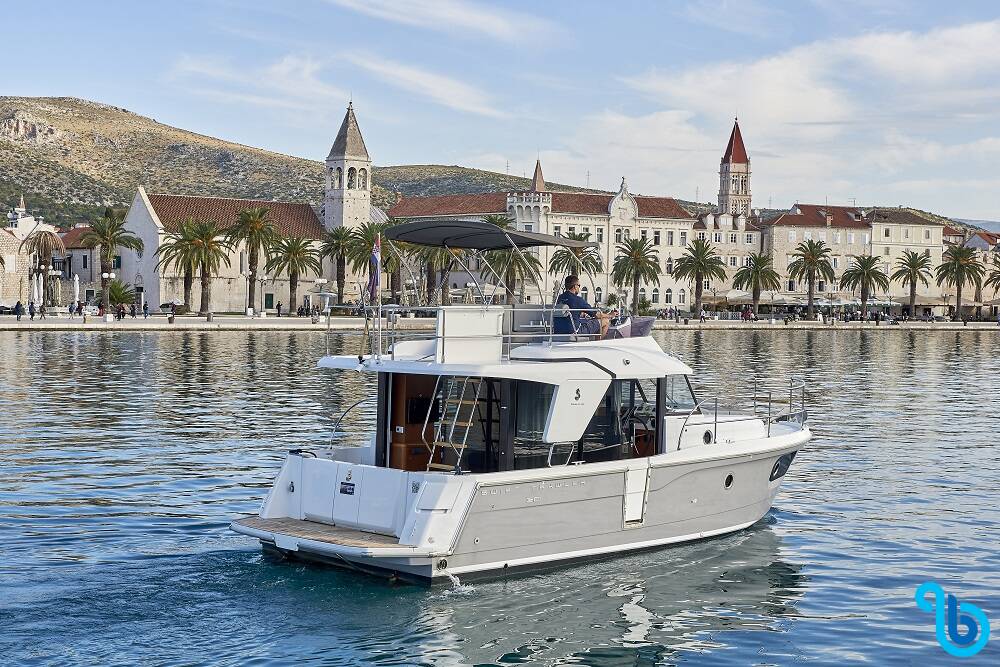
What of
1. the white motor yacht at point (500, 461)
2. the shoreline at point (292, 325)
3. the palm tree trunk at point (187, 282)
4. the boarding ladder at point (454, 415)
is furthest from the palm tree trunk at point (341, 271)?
the boarding ladder at point (454, 415)

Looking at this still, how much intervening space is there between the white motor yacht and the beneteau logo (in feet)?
10.5

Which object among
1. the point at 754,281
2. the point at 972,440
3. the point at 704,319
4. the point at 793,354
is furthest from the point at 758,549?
the point at 754,281

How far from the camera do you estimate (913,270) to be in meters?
129

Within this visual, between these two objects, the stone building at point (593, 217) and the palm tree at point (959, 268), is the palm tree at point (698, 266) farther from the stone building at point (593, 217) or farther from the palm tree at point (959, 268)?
the palm tree at point (959, 268)

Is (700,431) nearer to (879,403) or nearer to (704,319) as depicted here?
(879,403)

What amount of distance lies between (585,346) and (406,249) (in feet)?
271

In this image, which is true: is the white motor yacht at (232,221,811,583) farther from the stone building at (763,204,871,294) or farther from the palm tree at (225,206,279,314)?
the stone building at (763,204,871,294)

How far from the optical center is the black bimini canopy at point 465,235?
635 inches

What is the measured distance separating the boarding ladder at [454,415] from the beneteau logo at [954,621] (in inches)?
243

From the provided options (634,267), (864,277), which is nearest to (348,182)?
(634,267)

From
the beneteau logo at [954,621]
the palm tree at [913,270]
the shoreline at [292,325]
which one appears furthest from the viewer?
the palm tree at [913,270]

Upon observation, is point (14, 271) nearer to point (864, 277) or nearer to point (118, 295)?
point (118, 295)

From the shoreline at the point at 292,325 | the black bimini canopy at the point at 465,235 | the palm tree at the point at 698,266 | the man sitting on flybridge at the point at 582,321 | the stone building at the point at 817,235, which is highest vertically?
the stone building at the point at 817,235

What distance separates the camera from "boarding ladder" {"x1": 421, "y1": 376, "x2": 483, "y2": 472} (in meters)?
15.5
